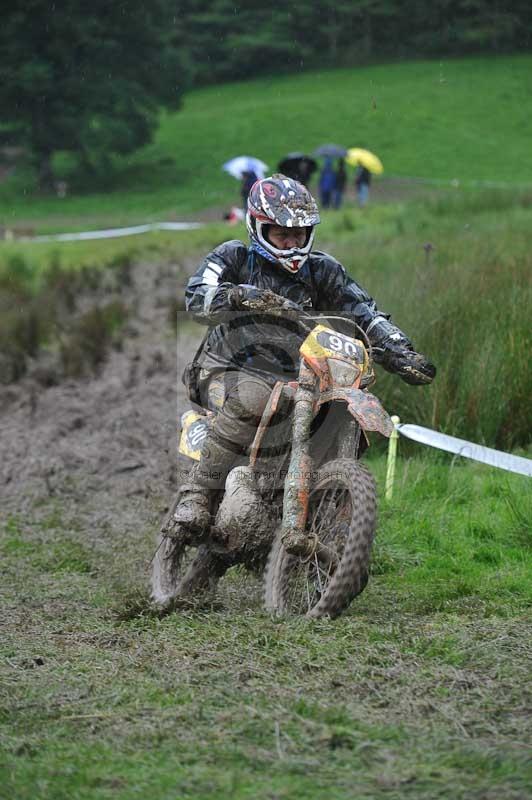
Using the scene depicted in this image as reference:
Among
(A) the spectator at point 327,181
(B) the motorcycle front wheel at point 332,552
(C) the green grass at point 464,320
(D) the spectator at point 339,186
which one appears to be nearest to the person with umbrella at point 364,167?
(D) the spectator at point 339,186

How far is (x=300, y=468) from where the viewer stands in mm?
5723

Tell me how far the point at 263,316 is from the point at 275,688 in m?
2.10

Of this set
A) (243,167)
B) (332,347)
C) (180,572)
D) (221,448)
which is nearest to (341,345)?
(332,347)

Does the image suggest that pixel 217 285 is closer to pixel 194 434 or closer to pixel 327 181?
pixel 194 434

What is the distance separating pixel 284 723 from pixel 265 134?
5024cm

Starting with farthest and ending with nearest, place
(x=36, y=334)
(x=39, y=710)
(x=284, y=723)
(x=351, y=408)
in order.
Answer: (x=36, y=334), (x=351, y=408), (x=39, y=710), (x=284, y=723)

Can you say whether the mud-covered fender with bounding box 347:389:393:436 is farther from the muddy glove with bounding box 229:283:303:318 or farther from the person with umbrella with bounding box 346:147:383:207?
the person with umbrella with bounding box 346:147:383:207

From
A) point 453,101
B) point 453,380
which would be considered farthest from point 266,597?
point 453,101

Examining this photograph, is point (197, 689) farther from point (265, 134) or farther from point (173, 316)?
point (265, 134)

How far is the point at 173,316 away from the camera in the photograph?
16984 mm

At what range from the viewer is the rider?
19.6 feet

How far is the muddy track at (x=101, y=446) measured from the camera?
8.85 m

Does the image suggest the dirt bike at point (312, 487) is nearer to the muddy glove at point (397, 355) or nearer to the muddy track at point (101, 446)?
the muddy glove at point (397, 355)

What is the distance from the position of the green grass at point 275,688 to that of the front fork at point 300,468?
1.27ft
